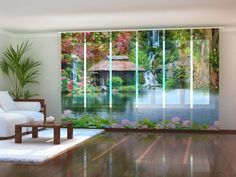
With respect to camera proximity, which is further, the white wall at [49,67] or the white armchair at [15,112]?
the white wall at [49,67]

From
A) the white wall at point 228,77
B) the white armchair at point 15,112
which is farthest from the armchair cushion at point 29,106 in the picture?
the white wall at point 228,77

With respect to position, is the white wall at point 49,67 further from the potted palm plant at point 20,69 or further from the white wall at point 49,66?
the potted palm plant at point 20,69

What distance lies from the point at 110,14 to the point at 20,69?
3296 millimetres

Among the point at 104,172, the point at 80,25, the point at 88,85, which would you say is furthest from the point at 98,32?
the point at 104,172

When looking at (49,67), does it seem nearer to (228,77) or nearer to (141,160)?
(228,77)

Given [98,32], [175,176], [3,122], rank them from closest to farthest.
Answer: [175,176] → [3,122] → [98,32]

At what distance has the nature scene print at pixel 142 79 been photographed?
891cm

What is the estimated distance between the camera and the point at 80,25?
28.9 feet

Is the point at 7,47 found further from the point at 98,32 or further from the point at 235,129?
the point at 235,129

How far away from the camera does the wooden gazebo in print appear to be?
9289mm

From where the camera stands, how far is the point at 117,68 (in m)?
9.35

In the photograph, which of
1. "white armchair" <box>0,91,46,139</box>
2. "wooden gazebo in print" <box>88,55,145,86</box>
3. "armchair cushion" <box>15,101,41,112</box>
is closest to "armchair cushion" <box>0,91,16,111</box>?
"white armchair" <box>0,91,46,139</box>

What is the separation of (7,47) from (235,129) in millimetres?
6102

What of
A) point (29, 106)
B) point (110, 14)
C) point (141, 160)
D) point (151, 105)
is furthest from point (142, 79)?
point (141, 160)
